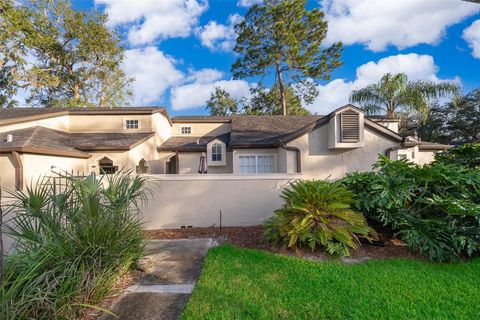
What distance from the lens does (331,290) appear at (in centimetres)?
345

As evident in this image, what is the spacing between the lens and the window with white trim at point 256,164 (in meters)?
12.9

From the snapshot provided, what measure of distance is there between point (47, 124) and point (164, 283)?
53.0 ft

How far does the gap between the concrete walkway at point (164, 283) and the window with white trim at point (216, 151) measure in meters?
9.65

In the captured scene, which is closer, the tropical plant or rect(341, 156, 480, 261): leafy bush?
rect(341, 156, 480, 261): leafy bush

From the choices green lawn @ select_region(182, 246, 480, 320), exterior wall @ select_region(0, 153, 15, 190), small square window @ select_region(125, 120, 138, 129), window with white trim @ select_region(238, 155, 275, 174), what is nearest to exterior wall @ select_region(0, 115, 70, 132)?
small square window @ select_region(125, 120, 138, 129)

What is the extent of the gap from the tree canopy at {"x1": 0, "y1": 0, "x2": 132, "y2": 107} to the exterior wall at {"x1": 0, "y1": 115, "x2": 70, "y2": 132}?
7544mm

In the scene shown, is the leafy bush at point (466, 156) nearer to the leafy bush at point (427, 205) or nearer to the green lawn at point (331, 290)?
the leafy bush at point (427, 205)

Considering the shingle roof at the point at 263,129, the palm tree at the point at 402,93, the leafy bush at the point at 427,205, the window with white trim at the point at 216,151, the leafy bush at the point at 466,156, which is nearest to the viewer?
the leafy bush at the point at 427,205

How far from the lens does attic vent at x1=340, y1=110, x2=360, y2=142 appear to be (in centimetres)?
1072

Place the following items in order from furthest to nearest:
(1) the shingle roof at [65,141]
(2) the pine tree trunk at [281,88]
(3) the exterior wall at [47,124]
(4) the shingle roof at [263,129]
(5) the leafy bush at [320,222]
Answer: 1. (2) the pine tree trunk at [281,88]
2. (3) the exterior wall at [47,124]
3. (4) the shingle roof at [263,129]
4. (1) the shingle roof at [65,141]
5. (5) the leafy bush at [320,222]

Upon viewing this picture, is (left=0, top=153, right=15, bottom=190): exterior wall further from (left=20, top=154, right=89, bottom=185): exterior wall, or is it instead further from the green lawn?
the green lawn

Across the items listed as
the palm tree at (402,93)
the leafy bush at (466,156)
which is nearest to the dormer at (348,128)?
the leafy bush at (466,156)

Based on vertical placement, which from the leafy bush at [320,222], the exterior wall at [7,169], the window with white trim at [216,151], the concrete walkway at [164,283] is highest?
the window with white trim at [216,151]

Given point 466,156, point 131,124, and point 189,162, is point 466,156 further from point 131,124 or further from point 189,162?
point 131,124
